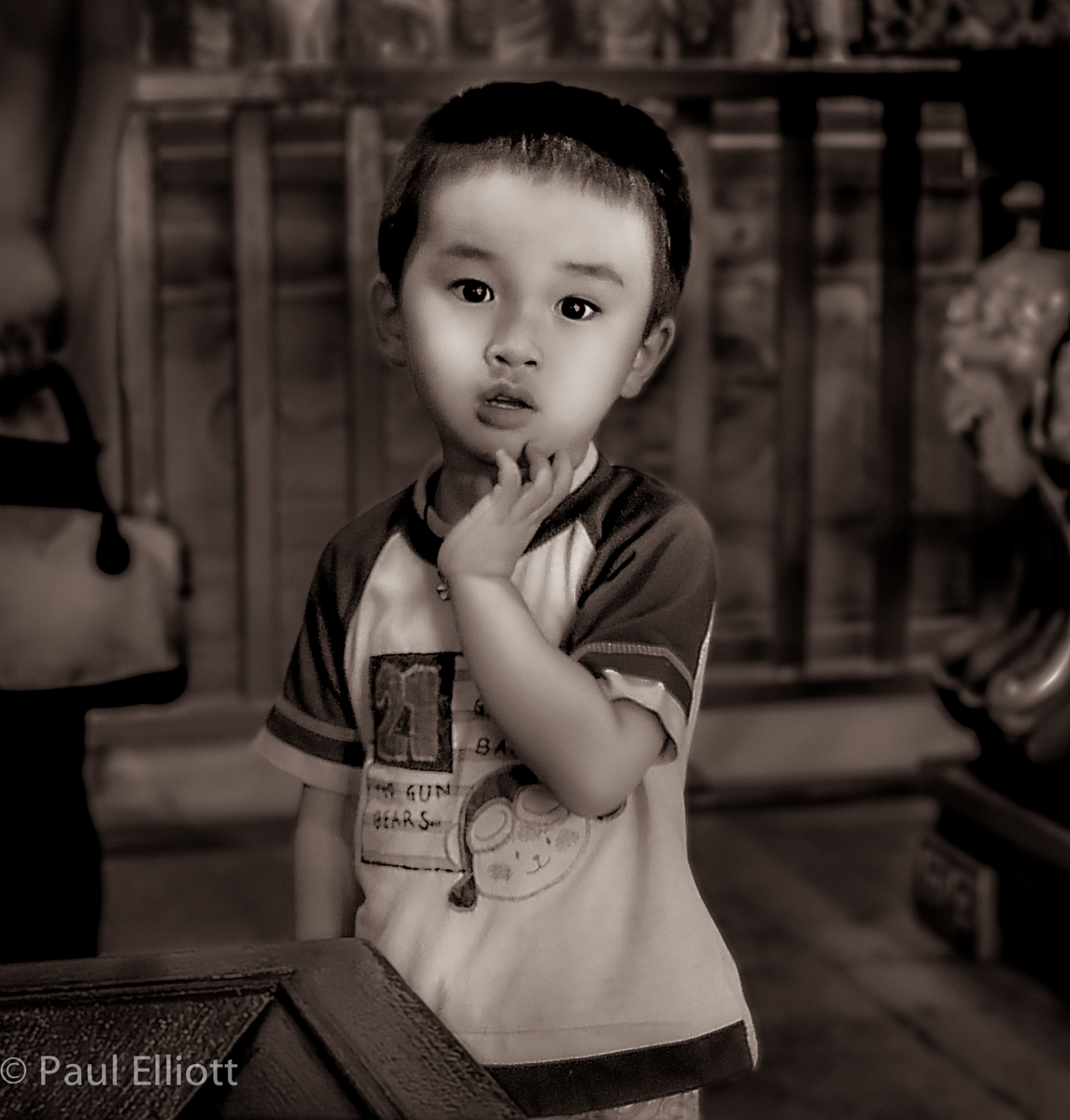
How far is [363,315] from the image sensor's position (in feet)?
8.43

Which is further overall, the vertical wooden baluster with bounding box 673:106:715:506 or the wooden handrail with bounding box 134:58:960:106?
the vertical wooden baluster with bounding box 673:106:715:506

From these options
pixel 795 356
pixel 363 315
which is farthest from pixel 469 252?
pixel 795 356

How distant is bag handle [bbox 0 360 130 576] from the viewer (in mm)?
1432

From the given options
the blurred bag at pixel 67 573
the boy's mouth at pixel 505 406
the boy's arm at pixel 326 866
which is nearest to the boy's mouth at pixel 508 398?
the boy's mouth at pixel 505 406

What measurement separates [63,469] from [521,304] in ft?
2.60

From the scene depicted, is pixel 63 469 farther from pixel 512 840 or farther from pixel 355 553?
pixel 512 840

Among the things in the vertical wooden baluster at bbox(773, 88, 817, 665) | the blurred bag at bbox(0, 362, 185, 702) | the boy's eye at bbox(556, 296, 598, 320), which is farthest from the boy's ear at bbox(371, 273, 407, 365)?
the vertical wooden baluster at bbox(773, 88, 817, 665)

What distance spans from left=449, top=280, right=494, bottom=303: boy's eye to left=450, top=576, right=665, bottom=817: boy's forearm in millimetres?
140

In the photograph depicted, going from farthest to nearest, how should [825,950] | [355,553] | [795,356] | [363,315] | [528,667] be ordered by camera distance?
[795,356]
[363,315]
[825,950]
[355,553]
[528,667]

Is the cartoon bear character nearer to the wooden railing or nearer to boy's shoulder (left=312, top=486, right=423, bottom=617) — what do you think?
Answer: boy's shoulder (left=312, top=486, right=423, bottom=617)

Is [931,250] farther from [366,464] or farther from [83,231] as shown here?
[83,231]

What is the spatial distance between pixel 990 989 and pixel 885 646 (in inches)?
38.5

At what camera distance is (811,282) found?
2.69 meters

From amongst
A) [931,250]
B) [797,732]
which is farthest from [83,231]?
[931,250]
